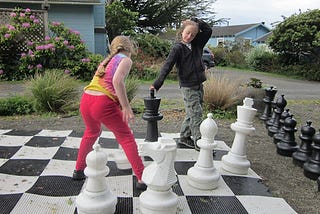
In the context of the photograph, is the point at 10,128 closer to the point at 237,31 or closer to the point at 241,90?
the point at 241,90

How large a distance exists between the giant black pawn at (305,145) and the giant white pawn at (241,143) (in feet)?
2.15

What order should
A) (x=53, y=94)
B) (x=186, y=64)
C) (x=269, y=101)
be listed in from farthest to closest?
(x=53, y=94) → (x=269, y=101) → (x=186, y=64)

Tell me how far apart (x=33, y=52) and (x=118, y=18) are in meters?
7.35

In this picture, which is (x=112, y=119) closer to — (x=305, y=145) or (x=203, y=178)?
(x=203, y=178)

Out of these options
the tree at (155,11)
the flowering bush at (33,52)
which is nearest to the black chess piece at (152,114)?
the flowering bush at (33,52)

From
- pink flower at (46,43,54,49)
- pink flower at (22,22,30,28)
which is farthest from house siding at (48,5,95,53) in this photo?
pink flower at (46,43,54,49)

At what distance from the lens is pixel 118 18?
635 inches

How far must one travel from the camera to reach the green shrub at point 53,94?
5117 millimetres

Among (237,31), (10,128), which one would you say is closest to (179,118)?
(10,128)

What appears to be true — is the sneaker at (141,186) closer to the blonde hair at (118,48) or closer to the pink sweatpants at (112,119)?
the pink sweatpants at (112,119)

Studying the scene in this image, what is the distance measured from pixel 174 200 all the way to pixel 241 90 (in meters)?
3.87

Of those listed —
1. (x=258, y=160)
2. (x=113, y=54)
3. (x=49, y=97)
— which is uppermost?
(x=113, y=54)

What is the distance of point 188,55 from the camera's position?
128 inches

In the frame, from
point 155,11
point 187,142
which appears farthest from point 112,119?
point 155,11
